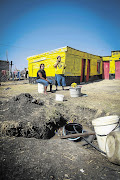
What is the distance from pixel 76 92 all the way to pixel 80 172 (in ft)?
13.4

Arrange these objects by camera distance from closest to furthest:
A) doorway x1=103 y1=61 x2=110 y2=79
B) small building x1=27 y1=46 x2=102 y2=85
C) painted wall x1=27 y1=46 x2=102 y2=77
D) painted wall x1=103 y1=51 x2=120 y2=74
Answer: painted wall x1=27 y1=46 x2=102 y2=77
small building x1=27 y1=46 x2=102 y2=85
painted wall x1=103 y1=51 x2=120 y2=74
doorway x1=103 y1=61 x2=110 y2=79

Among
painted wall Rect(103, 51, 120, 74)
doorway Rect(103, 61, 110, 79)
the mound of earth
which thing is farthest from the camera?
doorway Rect(103, 61, 110, 79)

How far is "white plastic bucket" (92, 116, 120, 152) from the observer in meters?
1.98

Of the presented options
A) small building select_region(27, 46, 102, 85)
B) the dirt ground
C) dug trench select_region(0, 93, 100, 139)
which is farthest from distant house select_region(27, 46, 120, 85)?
the dirt ground

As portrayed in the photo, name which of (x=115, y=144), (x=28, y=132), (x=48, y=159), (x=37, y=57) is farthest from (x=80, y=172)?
(x=37, y=57)

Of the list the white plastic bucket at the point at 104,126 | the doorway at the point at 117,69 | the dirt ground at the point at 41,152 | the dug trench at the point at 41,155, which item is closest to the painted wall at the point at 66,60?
the doorway at the point at 117,69

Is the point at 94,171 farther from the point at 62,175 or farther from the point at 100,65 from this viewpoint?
the point at 100,65

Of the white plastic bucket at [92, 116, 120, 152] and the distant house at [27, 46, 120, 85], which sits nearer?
the white plastic bucket at [92, 116, 120, 152]

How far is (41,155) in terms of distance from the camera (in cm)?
187

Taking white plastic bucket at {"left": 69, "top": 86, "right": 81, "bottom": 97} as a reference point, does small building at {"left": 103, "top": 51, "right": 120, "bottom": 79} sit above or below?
above

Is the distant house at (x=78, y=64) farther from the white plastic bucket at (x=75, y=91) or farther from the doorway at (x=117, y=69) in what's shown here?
the white plastic bucket at (x=75, y=91)

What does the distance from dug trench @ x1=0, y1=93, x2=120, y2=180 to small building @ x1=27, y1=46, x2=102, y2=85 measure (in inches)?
289

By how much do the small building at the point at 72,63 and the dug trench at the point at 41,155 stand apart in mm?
7335

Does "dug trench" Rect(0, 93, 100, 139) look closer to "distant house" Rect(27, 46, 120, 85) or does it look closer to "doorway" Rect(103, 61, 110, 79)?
"distant house" Rect(27, 46, 120, 85)
